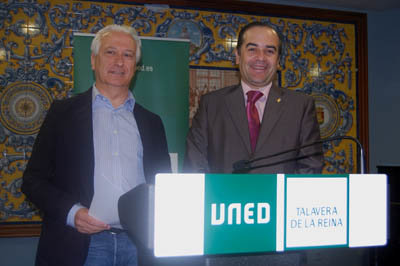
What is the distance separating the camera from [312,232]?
31.1 inches

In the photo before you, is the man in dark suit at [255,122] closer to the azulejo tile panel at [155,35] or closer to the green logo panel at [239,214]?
the green logo panel at [239,214]

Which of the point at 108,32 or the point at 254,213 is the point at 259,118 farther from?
the point at 254,213

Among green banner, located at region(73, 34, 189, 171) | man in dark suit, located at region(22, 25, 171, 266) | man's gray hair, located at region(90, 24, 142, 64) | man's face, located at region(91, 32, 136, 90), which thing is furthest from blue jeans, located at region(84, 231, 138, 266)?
green banner, located at region(73, 34, 189, 171)

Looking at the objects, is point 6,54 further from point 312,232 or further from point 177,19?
point 312,232

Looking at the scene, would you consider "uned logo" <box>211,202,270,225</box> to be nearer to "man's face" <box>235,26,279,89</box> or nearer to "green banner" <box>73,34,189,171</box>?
"man's face" <box>235,26,279,89</box>

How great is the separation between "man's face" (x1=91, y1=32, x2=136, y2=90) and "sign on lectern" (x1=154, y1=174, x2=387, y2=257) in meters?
1.12

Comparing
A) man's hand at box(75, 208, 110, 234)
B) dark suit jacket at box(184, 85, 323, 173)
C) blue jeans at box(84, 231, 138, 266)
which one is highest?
dark suit jacket at box(184, 85, 323, 173)

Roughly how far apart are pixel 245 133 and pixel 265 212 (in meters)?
0.87

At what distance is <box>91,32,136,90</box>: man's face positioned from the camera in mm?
1721

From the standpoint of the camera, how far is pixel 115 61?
1722mm

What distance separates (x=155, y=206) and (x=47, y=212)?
950 mm

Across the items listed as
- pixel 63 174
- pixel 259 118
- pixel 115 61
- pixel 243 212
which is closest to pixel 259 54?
pixel 259 118

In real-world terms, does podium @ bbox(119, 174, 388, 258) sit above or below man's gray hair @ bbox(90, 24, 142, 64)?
below

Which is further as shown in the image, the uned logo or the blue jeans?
the blue jeans
